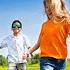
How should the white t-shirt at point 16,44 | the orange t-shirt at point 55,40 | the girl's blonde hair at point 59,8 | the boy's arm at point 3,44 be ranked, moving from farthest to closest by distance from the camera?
the boy's arm at point 3,44, the white t-shirt at point 16,44, the girl's blonde hair at point 59,8, the orange t-shirt at point 55,40

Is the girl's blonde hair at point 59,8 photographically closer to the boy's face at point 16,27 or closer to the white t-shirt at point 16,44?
the white t-shirt at point 16,44

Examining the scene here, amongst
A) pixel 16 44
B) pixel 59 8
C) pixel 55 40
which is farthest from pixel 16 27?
pixel 55 40

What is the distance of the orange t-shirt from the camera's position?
6816mm

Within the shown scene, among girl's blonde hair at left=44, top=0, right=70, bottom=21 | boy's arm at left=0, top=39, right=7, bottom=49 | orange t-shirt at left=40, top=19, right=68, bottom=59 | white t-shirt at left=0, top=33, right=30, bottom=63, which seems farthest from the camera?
boy's arm at left=0, top=39, right=7, bottom=49

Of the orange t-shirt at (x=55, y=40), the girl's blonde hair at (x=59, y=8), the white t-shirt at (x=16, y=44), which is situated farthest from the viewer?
the white t-shirt at (x=16, y=44)

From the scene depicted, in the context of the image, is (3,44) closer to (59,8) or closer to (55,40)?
(59,8)

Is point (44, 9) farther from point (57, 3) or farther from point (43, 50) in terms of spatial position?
point (43, 50)

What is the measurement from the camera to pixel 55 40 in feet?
22.5

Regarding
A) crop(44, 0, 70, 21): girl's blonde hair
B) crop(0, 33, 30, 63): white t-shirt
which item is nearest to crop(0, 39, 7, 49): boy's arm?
crop(0, 33, 30, 63): white t-shirt

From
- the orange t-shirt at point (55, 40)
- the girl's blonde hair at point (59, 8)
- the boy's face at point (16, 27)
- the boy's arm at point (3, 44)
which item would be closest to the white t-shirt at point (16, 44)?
the boy's arm at point (3, 44)

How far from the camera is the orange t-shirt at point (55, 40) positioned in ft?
22.4

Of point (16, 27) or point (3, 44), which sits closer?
point (3, 44)

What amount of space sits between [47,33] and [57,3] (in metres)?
0.58

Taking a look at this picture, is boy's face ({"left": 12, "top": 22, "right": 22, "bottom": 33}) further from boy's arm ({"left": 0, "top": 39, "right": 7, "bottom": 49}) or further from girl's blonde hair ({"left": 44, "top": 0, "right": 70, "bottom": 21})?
girl's blonde hair ({"left": 44, "top": 0, "right": 70, "bottom": 21})
